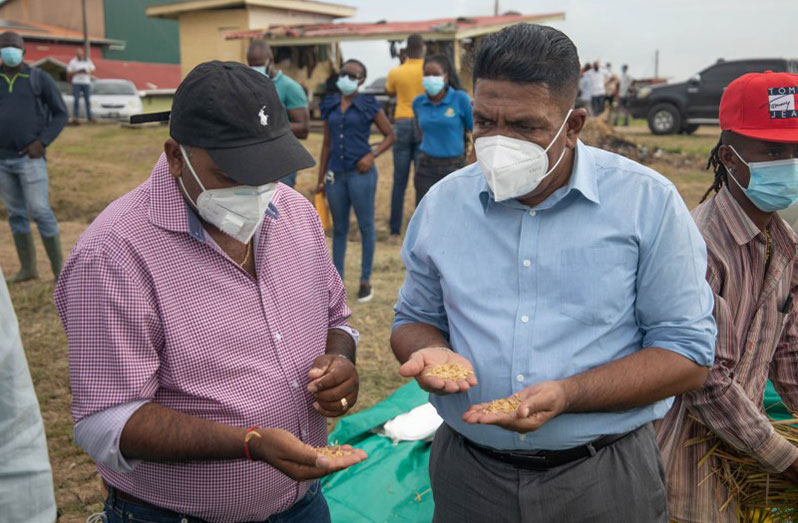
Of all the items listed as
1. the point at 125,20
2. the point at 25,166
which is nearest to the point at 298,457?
the point at 25,166

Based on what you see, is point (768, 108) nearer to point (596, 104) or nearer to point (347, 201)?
point (347, 201)

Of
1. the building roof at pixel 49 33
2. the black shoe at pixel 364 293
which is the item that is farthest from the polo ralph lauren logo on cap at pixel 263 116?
the building roof at pixel 49 33

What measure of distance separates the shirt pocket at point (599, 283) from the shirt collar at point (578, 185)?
155 mm

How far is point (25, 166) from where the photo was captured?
7.14 metres

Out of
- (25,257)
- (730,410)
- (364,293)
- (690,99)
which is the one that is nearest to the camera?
(730,410)

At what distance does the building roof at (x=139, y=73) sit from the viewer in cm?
3281

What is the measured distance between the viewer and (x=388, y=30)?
66.9ft

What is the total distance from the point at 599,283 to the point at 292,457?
902 millimetres

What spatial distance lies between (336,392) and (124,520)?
0.69 m

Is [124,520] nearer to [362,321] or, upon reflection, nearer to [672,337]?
[672,337]

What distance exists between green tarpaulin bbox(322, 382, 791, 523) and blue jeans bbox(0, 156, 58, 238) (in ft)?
15.0

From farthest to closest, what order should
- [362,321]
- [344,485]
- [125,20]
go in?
[125,20], [362,321], [344,485]

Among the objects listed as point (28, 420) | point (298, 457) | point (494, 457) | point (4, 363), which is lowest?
point (494, 457)

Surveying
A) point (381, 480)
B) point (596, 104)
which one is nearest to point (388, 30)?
point (596, 104)
